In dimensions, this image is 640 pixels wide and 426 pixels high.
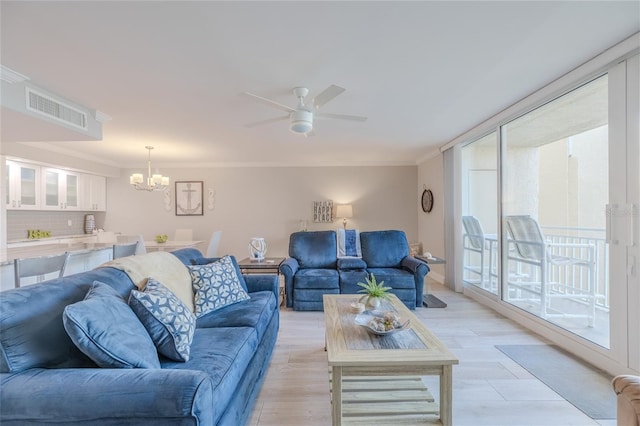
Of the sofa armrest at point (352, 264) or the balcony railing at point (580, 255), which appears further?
the sofa armrest at point (352, 264)

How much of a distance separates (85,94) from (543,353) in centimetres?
492

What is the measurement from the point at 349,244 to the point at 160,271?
3.03 meters

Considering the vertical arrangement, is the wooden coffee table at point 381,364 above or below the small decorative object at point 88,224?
below

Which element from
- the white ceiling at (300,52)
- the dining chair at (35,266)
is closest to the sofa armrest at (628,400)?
the white ceiling at (300,52)

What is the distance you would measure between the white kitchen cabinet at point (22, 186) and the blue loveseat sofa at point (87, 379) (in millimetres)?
4188

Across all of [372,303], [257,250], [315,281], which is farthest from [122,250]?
[372,303]

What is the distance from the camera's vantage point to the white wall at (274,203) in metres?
6.36

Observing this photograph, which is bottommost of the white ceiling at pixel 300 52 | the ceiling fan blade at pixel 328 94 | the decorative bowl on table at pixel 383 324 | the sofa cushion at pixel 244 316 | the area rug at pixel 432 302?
the area rug at pixel 432 302

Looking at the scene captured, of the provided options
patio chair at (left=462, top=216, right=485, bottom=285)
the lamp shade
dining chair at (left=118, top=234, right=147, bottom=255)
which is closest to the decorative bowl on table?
patio chair at (left=462, top=216, right=485, bottom=285)

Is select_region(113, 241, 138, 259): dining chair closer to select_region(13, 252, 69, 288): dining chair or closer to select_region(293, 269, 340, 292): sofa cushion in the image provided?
select_region(13, 252, 69, 288): dining chair

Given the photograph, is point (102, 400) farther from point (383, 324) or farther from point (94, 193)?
point (94, 193)

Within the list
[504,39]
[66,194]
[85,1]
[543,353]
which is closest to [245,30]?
[85,1]

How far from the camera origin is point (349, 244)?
4.66 meters

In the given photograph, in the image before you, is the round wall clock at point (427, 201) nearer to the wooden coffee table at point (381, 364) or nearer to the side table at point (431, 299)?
the side table at point (431, 299)
